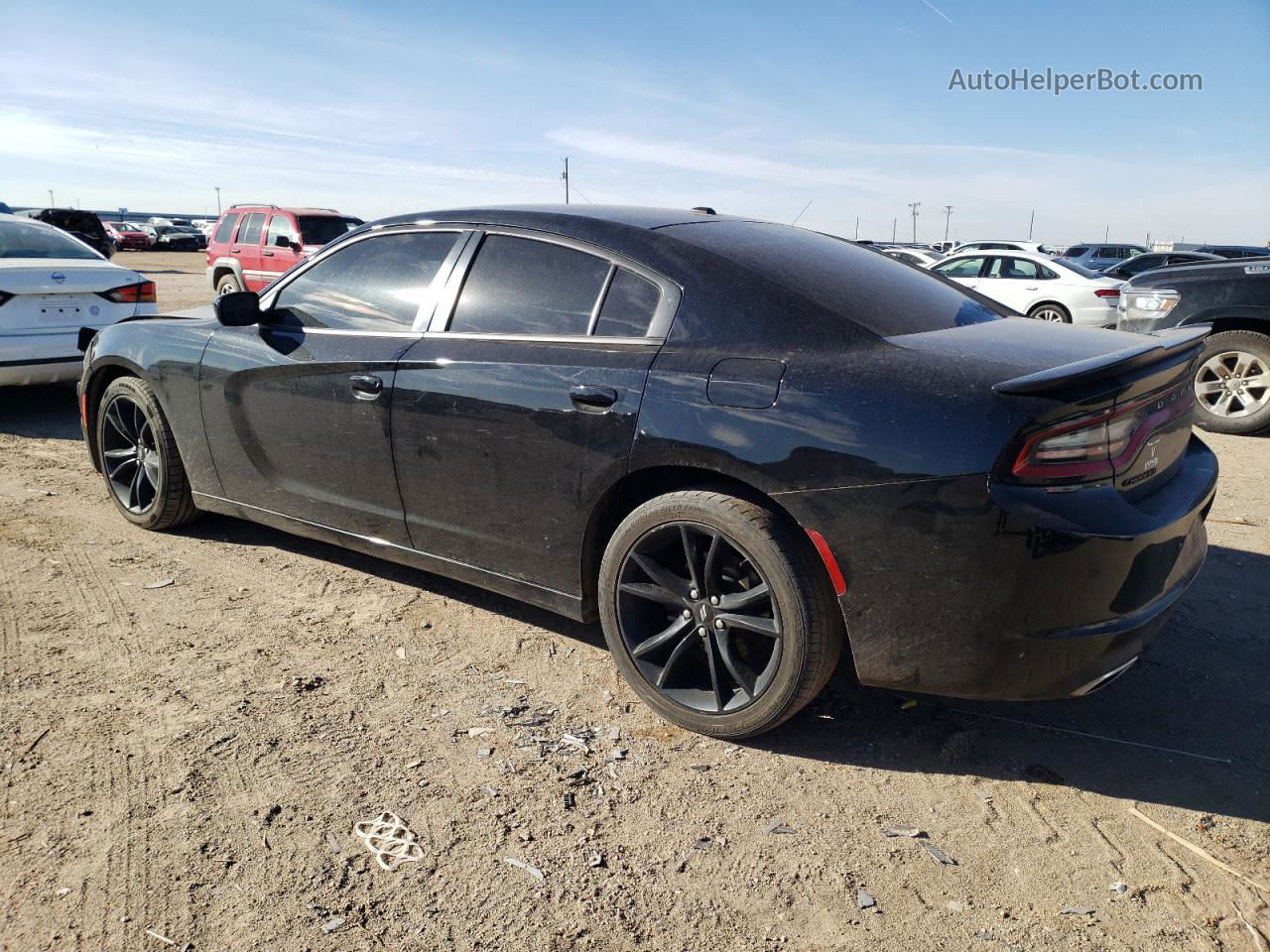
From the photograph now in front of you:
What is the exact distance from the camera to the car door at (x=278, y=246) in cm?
1630

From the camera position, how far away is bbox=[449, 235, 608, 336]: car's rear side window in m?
3.23

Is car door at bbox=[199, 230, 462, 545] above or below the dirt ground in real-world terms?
above

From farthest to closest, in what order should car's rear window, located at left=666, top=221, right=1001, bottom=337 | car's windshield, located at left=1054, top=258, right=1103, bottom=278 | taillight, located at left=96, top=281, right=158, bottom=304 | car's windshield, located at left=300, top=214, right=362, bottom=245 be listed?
car's windshield, located at left=300, top=214, right=362, bottom=245 → car's windshield, located at left=1054, top=258, right=1103, bottom=278 → taillight, located at left=96, top=281, right=158, bottom=304 → car's rear window, located at left=666, top=221, right=1001, bottom=337

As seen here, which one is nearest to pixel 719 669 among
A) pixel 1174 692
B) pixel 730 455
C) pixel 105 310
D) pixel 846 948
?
pixel 730 455

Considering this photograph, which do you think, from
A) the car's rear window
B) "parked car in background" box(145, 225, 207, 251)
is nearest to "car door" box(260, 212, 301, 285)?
the car's rear window

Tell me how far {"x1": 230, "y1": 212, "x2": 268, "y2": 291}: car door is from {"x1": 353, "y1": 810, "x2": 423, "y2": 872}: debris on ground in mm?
16064

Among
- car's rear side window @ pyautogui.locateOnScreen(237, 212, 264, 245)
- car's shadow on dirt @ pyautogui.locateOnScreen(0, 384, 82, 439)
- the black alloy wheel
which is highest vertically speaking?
car's rear side window @ pyautogui.locateOnScreen(237, 212, 264, 245)

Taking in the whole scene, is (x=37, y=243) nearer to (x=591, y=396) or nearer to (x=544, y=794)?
(x=591, y=396)

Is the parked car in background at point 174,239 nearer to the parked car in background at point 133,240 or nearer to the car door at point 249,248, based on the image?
the parked car in background at point 133,240

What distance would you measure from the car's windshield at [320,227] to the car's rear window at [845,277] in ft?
46.6

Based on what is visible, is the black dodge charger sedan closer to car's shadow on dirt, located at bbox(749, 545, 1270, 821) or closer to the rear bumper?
the rear bumper

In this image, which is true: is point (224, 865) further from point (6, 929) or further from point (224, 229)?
point (224, 229)

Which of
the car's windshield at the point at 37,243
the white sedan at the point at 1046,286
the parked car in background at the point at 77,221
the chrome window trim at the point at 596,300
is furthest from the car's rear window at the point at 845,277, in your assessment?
the parked car in background at the point at 77,221

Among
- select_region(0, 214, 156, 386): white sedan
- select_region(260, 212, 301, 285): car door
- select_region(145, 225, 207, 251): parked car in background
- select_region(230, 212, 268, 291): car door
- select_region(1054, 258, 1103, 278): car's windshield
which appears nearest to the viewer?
select_region(0, 214, 156, 386): white sedan
